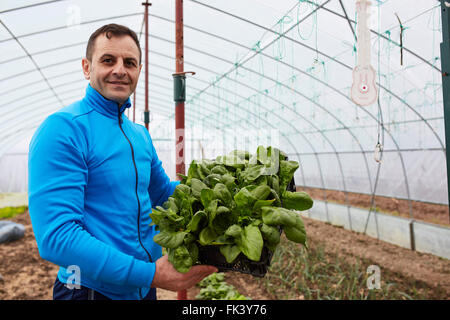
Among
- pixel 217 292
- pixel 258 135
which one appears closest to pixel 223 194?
pixel 217 292

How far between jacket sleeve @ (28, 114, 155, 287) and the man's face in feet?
0.87

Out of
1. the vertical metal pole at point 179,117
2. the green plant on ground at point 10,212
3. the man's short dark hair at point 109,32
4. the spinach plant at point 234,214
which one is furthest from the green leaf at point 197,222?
the green plant on ground at point 10,212

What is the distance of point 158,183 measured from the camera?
155 centimetres

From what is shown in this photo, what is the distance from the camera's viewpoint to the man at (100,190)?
38.1 inches

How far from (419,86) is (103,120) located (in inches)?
209

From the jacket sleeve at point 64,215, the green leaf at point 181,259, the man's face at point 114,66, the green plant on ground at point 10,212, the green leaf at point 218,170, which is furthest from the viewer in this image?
the green plant on ground at point 10,212

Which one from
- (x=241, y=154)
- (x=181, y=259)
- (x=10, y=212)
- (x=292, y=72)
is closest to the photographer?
(x=181, y=259)

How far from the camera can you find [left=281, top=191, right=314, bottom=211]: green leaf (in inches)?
47.9

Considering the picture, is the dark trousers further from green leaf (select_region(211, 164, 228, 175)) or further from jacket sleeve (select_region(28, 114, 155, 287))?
green leaf (select_region(211, 164, 228, 175))

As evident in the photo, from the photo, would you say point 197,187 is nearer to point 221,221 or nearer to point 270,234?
point 221,221

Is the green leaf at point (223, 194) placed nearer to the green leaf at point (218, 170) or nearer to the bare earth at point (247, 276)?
the green leaf at point (218, 170)

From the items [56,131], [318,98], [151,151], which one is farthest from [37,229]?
[318,98]

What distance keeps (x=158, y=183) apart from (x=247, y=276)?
3415 millimetres

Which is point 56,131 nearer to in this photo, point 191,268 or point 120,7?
point 191,268
